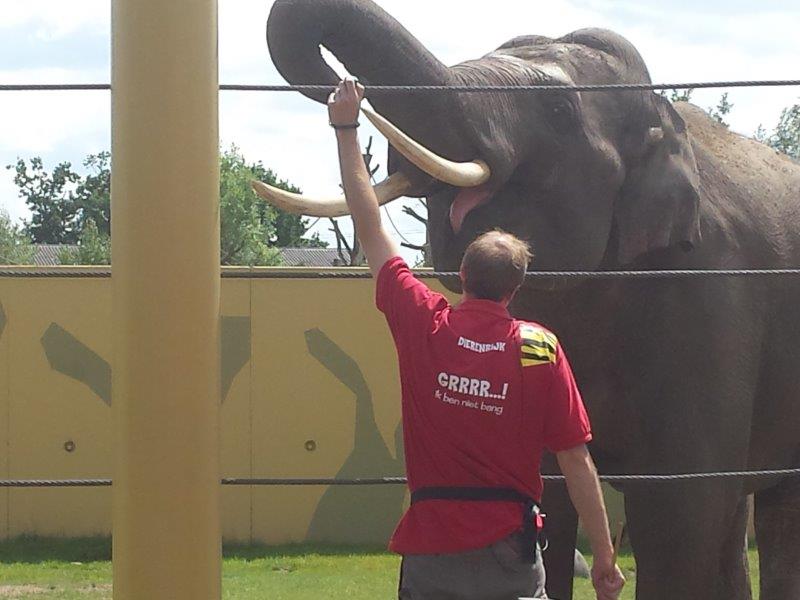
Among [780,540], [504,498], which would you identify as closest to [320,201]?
[504,498]

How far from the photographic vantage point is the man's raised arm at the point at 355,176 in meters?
2.60

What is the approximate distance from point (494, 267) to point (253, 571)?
6415 millimetres

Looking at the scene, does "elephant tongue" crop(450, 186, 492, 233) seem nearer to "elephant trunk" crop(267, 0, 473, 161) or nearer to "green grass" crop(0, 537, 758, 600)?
"elephant trunk" crop(267, 0, 473, 161)

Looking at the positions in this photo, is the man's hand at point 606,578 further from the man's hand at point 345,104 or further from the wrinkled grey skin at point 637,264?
the wrinkled grey skin at point 637,264

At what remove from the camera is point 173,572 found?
2.50 metres

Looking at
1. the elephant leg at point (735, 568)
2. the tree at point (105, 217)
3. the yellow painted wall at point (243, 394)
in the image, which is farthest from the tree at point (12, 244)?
the elephant leg at point (735, 568)

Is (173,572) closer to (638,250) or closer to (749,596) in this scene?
(638,250)

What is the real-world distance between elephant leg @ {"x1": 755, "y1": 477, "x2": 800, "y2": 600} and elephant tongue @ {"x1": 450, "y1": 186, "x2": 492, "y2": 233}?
6.72 ft

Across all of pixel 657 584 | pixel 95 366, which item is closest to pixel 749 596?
pixel 657 584

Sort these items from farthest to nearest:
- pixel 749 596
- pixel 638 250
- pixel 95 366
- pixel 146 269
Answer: pixel 95 366
pixel 749 596
pixel 638 250
pixel 146 269

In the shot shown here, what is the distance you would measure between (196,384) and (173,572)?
337mm

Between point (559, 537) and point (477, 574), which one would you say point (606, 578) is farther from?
point (559, 537)

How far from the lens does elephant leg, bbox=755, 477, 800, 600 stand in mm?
4977

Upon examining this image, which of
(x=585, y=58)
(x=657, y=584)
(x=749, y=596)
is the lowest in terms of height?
(x=749, y=596)
